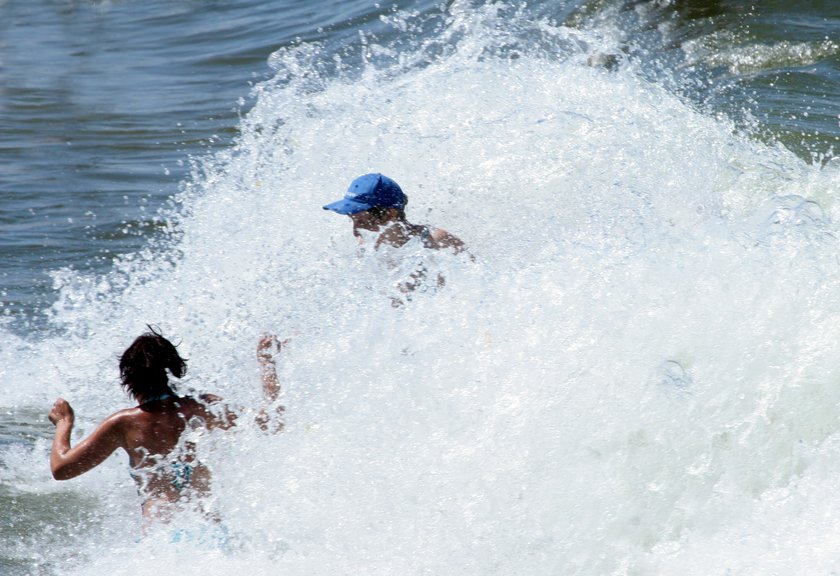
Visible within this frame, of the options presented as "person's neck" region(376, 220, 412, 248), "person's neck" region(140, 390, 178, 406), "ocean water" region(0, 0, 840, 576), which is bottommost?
"ocean water" region(0, 0, 840, 576)

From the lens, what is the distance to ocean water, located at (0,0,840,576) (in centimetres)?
425

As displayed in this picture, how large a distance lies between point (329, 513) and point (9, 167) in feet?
25.2

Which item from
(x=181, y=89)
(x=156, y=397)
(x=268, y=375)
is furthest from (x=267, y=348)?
(x=181, y=89)

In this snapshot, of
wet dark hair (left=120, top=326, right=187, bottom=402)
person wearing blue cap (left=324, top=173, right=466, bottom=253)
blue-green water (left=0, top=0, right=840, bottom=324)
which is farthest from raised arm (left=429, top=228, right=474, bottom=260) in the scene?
blue-green water (left=0, top=0, right=840, bottom=324)

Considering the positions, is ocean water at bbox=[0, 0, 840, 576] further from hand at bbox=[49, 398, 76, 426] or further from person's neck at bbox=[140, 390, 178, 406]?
hand at bbox=[49, 398, 76, 426]

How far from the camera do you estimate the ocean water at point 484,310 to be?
4246 mm

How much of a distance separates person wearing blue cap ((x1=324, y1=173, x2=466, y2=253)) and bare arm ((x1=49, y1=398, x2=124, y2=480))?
5.60ft

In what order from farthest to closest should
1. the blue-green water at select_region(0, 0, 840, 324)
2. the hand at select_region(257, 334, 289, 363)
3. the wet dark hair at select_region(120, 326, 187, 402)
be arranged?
the blue-green water at select_region(0, 0, 840, 324) < the hand at select_region(257, 334, 289, 363) < the wet dark hair at select_region(120, 326, 187, 402)

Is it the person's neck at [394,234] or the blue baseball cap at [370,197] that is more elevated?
the blue baseball cap at [370,197]

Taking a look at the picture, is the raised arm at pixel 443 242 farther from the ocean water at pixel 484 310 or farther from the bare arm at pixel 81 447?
the bare arm at pixel 81 447

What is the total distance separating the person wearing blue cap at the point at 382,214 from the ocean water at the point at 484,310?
0.27 meters

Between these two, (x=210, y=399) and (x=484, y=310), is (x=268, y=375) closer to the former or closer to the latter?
(x=210, y=399)

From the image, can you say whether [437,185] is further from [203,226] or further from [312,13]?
[312,13]

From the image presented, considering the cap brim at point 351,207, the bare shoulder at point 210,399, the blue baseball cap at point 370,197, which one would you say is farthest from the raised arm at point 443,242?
the bare shoulder at point 210,399
